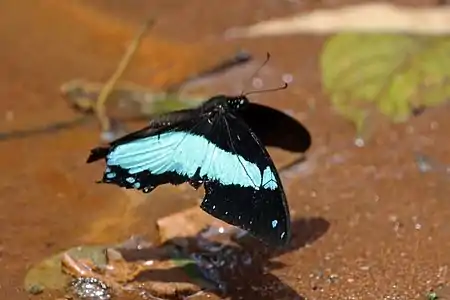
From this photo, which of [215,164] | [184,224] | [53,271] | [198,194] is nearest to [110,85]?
[198,194]

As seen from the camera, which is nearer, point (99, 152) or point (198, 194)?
point (99, 152)

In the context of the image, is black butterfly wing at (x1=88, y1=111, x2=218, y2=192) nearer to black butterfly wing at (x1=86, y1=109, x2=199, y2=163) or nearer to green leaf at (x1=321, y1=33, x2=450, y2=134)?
black butterfly wing at (x1=86, y1=109, x2=199, y2=163)

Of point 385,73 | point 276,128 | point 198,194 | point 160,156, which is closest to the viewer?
point 160,156

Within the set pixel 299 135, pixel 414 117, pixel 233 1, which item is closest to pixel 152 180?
pixel 299 135

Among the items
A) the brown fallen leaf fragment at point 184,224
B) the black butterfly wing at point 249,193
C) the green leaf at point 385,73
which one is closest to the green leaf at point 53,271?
the brown fallen leaf fragment at point 184,224

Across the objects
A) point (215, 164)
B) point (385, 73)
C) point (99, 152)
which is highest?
point (385, 73)

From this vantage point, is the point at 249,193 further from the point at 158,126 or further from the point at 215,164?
the point at 158,126

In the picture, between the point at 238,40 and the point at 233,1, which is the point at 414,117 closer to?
the point at 238,40
